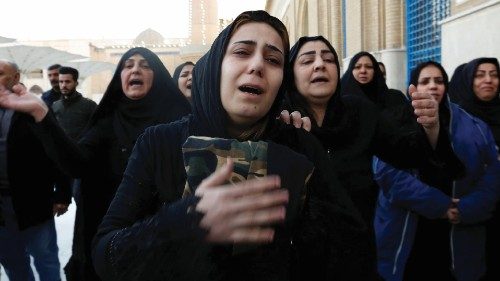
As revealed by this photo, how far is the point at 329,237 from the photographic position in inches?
48.8

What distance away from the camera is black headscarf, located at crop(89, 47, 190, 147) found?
2.88m

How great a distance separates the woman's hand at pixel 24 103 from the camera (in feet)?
7.54

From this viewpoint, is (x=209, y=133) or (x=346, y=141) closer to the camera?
(x=209, y=133)

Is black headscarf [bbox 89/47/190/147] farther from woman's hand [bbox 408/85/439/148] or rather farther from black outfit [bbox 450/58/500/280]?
black outfit [bbox 450/58/500/280]

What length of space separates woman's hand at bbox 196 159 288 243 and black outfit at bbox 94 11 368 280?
31 mm

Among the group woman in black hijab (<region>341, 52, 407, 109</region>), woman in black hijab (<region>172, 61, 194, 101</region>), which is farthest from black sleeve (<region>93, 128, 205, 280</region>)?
woman in black hijab (<region>172, 61, 194, 101</region>)

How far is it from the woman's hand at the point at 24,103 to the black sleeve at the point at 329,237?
153cm

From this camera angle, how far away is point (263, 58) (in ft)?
4.19

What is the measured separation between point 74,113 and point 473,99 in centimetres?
408

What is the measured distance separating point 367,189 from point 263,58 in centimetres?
148

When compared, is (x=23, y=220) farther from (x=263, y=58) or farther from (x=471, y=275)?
(x=471, y=275)

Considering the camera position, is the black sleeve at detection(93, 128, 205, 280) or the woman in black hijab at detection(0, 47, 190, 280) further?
the woman in black hijab at detection(0, 47, 190, 280)

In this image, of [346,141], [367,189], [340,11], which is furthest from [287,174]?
[340,11]

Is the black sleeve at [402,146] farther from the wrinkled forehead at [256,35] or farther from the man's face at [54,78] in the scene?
the man's face at [54,78]
